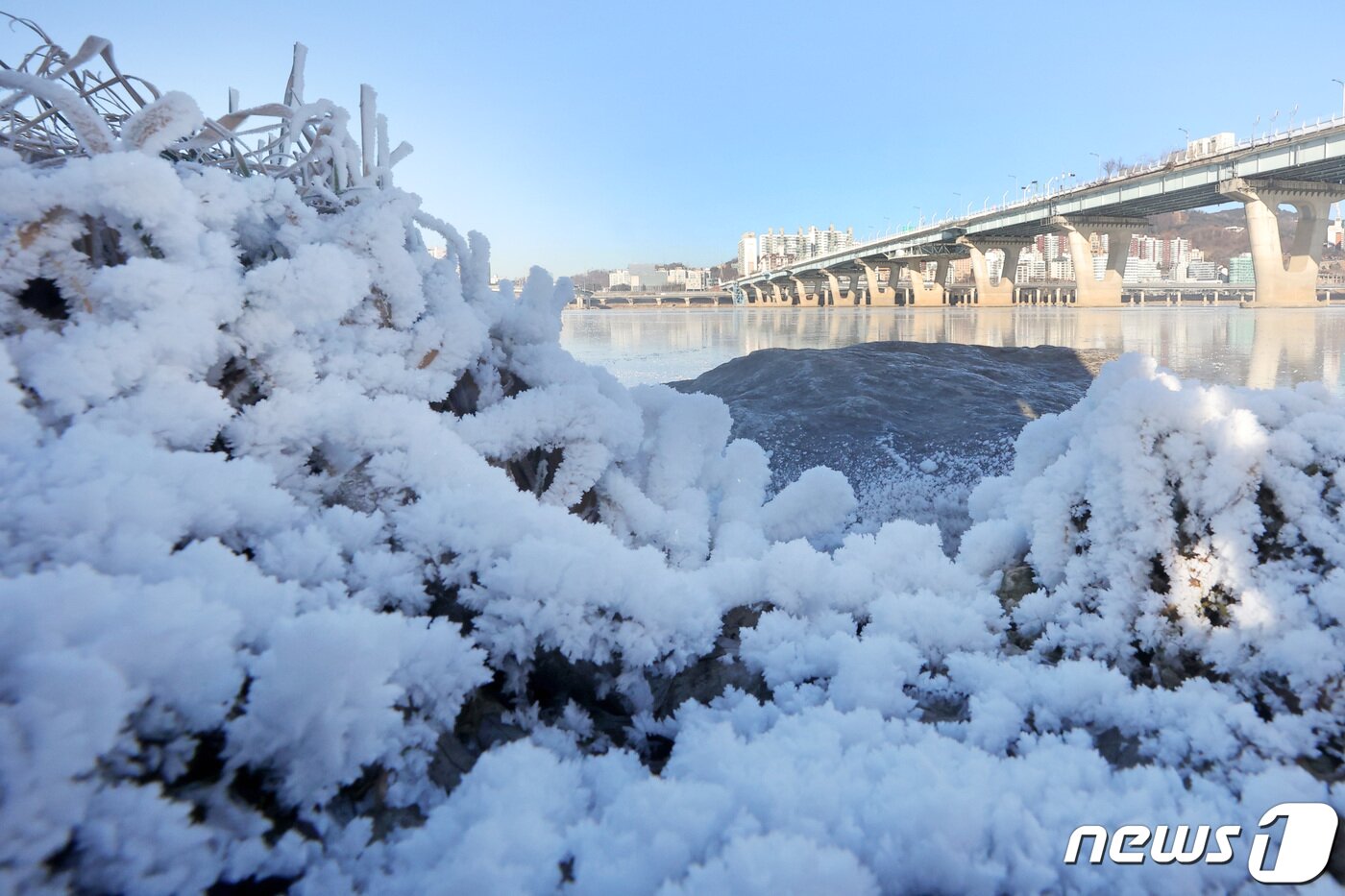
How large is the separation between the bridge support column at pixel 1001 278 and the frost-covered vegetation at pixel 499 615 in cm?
4045

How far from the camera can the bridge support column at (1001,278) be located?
37.7 meters

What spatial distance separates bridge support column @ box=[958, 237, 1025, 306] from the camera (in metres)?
37.7

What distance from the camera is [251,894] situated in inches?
22.3

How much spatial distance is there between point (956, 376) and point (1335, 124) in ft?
70.7

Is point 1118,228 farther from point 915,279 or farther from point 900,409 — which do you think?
point 900,409

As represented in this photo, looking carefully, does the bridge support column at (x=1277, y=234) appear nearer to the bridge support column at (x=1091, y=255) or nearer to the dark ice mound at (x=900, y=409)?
the bridge support column at (x=1091, y=255)

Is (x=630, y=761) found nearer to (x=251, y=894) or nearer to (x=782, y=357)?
(x=251, y=894)

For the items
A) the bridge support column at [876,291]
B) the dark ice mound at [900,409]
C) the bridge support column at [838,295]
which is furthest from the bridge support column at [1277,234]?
the bridge support column at [838,295]

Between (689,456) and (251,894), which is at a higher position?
(689,456)

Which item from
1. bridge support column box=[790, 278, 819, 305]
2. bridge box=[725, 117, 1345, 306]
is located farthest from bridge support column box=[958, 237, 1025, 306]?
bridge support column box=[790, 278, 819, 305]

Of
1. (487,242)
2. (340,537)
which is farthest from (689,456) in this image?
(340,537)

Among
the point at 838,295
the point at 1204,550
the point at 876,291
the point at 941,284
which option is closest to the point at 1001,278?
the point at 941,284

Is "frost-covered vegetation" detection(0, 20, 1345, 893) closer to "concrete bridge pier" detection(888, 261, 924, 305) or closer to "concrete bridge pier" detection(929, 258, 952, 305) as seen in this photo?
"concrete bridge pier" detection(929, 258, 952, 305)

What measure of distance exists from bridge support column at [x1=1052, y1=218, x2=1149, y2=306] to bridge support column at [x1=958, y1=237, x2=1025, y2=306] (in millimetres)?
6439
